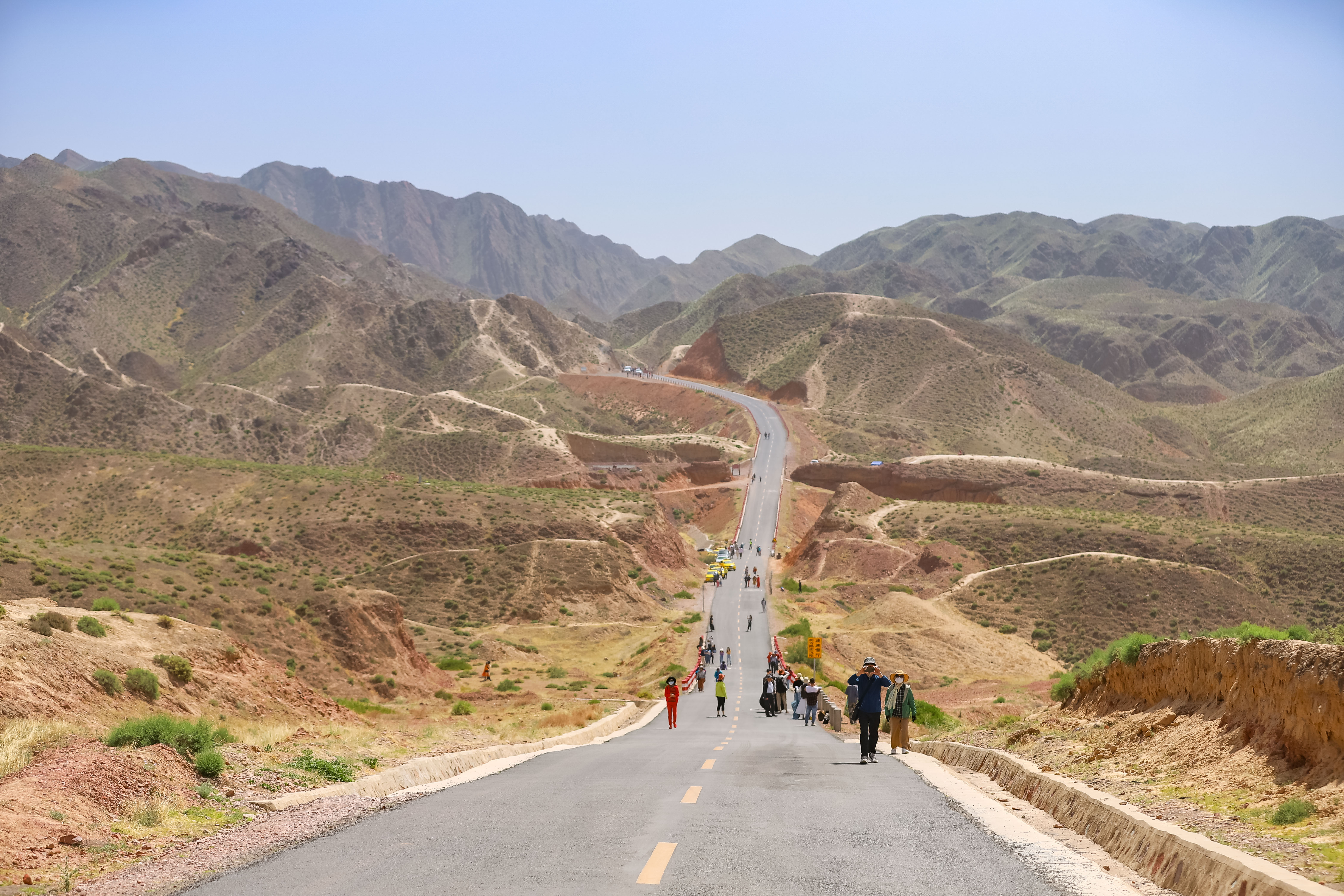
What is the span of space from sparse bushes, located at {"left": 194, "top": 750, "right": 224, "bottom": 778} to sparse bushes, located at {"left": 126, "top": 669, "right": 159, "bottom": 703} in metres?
12.3

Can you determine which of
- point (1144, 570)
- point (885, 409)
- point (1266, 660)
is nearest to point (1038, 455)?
point (885, 409)

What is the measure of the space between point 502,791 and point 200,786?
316cm

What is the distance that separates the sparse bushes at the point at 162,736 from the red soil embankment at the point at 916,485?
93.9 metres

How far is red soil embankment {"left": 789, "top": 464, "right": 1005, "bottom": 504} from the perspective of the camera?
105000mm

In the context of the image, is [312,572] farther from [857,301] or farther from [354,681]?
[857,301]

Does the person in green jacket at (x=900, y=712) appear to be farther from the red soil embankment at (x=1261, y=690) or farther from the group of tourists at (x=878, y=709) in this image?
the red soil embankment at (x=1261, y=690)

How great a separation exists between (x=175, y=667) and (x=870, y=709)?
16.0m

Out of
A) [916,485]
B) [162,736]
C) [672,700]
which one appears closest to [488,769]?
[162,736]

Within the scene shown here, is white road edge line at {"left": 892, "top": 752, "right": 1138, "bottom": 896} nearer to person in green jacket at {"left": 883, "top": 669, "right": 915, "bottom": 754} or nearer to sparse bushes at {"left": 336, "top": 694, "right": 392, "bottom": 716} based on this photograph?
person in green jacket at {"left": 883, "top": 669, "right": 915, "bottom": 754}

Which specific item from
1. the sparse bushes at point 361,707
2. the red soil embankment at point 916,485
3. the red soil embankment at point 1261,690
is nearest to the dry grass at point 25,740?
the red soil embankment at point 1261,690

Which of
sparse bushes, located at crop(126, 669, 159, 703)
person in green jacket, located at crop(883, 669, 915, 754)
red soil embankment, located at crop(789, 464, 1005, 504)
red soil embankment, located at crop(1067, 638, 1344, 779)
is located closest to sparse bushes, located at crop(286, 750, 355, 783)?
person in green jacket, located at crop(883, 669, 915, 754)

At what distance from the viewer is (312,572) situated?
6825 cm

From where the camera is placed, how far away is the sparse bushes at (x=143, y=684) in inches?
897

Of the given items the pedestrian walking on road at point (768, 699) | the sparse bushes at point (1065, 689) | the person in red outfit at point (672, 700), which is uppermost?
the sparse bushes at point (1065, 689)
